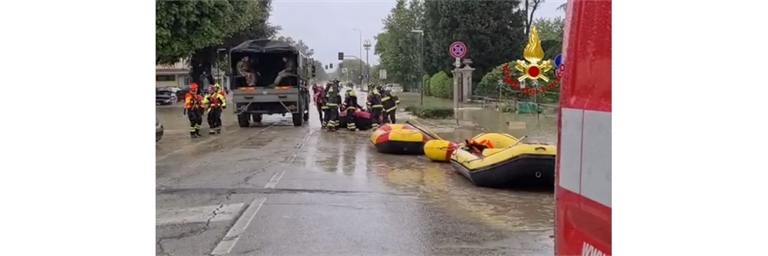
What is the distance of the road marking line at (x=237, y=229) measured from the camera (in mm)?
6102

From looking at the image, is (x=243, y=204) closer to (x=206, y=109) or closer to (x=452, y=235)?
(x=452, y=235)

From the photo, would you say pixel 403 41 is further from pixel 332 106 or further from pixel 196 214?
pixel 196 214

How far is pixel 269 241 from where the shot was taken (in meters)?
6.38

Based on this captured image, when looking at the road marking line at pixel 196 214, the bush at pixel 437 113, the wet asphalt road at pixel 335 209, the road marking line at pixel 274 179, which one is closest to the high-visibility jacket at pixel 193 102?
the wet asphalt road at pixel 335 209

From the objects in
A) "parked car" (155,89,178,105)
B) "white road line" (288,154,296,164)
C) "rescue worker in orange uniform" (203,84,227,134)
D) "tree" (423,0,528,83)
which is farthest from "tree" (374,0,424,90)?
"white road line" (288,154,296,164)

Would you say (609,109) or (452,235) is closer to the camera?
(609,109)

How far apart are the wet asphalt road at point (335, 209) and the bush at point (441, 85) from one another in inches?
1256

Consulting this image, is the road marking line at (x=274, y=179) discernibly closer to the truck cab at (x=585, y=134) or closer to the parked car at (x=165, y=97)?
the truck cab at (x=585, y=134)

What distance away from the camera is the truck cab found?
5.78 feet

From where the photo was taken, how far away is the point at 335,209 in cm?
796

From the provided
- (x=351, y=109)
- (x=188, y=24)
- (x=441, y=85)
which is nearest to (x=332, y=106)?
(x=351, y=109)

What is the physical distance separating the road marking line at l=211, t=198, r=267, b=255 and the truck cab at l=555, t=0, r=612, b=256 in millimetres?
4446

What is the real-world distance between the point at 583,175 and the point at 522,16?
4163 cm

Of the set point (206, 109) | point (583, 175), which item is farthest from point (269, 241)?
point (206, 109)
